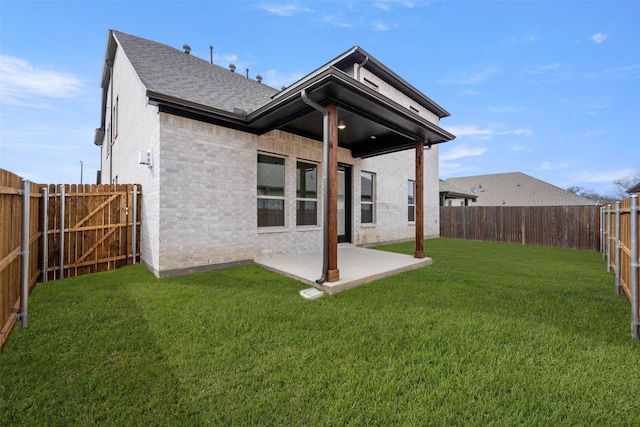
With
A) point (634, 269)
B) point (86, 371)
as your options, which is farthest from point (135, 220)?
point (634, 269)

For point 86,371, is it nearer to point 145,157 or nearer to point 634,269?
point 145,157

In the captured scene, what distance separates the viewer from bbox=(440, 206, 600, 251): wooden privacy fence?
9.46 meters

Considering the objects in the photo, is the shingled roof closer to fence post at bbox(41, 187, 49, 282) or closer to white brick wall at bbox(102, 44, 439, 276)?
white brick wall at bbox(102, 44, 439, 276)

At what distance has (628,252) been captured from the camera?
11.3 feet

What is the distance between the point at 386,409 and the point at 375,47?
35.3 feet

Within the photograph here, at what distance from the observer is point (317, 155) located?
24.3ft

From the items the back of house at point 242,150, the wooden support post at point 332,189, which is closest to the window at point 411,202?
the back of house at point 242,150

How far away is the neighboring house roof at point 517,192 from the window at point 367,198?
20.2 meters

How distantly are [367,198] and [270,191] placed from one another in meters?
4.11

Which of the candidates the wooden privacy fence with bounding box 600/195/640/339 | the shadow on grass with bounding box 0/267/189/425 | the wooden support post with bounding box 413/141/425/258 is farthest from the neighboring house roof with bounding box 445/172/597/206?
the shadow on grass with bounding box 0/267/189/425

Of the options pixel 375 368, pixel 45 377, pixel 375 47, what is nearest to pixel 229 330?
pixel 45 377

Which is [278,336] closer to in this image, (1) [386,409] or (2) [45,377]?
(1) [386,409]

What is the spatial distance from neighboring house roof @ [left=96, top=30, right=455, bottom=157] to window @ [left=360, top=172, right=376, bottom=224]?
1.28 meters

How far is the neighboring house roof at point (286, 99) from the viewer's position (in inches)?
171
